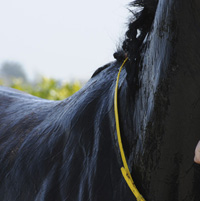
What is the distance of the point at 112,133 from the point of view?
1017mm

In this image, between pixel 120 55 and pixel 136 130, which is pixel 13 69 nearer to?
pixel 120 55

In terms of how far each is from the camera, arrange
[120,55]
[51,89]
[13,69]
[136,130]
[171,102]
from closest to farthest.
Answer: [171,102] < [136,130] < [120,55] < [51,89] < [13,69]

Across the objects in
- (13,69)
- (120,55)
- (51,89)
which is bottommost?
(120,55)

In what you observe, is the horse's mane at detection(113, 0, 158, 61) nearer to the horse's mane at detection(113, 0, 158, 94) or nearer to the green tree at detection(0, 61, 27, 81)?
the horse's mane at detection(113, 0, 158, 94)

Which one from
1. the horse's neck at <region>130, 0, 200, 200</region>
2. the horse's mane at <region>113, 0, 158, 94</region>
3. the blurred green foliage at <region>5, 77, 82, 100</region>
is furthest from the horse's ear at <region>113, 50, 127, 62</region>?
the blurred green foliage at <region>5, 77, 82, 100</region>

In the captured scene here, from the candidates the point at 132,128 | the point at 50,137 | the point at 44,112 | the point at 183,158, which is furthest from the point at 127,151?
the point at 44,112

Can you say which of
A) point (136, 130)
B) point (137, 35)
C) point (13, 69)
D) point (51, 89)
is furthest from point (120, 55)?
point (13, 69)

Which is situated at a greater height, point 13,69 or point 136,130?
point 13,69

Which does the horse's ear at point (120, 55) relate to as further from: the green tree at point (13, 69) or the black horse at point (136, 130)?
the green tree at point (13, 69)

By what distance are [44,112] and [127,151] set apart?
719mm

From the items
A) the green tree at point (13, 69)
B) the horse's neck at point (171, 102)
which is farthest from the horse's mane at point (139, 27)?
the green tree at point (13, 69)

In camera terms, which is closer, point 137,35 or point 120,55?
point 137,35

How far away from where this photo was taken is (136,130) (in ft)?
3.08

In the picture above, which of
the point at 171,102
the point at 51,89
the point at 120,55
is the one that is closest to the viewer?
the point at 171,102
